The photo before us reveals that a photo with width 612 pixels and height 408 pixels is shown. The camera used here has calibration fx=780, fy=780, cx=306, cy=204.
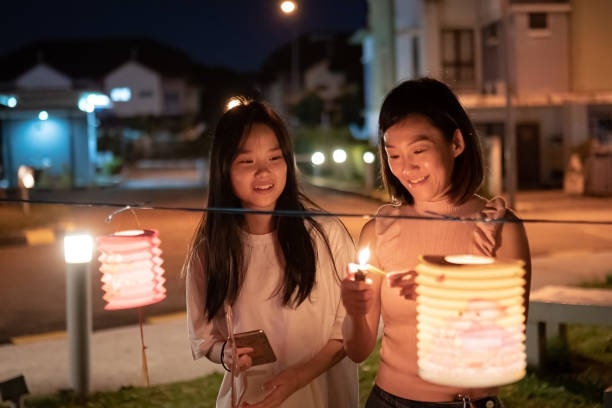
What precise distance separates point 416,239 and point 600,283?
7533 millimetres

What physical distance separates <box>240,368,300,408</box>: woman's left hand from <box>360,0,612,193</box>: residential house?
2373 centimetres

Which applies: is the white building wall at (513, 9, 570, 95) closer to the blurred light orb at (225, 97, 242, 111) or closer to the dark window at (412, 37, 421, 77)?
the dark window at (412, 37, 421, 77)

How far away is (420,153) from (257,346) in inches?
32.5

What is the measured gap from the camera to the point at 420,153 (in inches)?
95.3

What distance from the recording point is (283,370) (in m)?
2.69

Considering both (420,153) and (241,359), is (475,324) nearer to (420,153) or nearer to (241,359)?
(420,153)

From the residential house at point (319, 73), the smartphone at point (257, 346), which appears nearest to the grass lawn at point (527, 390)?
the smartphone at point (257, 346)

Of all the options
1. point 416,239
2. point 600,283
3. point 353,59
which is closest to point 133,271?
point 416,239

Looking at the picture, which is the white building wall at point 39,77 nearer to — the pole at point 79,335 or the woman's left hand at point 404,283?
the pole at point 79,335

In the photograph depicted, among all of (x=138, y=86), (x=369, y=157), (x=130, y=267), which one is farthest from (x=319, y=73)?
(x=130, y=267)

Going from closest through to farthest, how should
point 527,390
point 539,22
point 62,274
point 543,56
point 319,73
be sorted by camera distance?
1. point 527,390
2. point 62,274
3. point 539,22
4. point 543,56
5. point 319,73

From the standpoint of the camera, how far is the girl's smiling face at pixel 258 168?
276cm

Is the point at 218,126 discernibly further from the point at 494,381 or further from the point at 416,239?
the point at 494,381

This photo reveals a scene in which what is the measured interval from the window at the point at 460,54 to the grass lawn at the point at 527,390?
23507 mm
